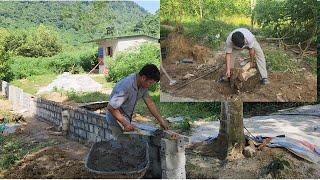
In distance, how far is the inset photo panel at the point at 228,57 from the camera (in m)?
6.65

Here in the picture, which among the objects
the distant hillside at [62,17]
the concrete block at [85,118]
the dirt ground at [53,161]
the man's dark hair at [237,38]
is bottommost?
the dirt ground at [53,161]

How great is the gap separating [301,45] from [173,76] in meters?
2.07

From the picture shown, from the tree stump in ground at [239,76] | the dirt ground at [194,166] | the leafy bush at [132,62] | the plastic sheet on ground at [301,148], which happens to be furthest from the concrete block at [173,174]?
the leafy bush at [132,62]

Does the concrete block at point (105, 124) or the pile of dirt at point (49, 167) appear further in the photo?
the concrete block at point (105, 124)

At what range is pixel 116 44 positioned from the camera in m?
25.6

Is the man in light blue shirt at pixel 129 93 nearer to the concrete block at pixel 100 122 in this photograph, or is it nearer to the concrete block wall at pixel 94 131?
the concrete block wall at pixel 94 131

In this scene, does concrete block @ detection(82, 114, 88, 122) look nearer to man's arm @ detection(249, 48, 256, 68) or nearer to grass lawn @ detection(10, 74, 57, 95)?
man's arm @ detection(249, 48, 256, 68)

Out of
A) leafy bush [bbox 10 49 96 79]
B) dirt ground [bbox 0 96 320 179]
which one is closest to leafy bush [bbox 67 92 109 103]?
dirt ground [bbox 0 96 320 179]

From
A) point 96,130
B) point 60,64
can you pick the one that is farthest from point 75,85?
point 96,130

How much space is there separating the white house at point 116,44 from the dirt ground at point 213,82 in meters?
18.3

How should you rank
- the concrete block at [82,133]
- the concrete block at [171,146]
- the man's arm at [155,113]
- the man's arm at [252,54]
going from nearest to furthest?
the concrete block at [171,146]
the man's arm at [155,113]
the man's arm at [252,54]
the concrete block at [82,133]

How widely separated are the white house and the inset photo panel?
1834 cm

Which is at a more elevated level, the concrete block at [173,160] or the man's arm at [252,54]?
the man's arm at [252,54]

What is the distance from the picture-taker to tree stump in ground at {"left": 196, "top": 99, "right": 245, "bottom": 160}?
625cm
